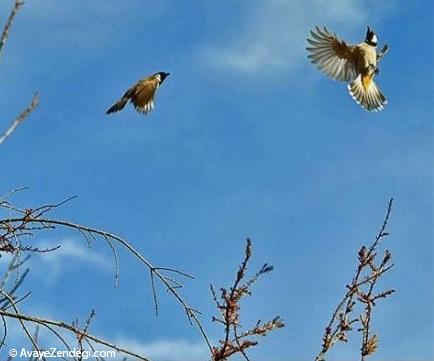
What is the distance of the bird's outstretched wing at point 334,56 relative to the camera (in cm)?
698

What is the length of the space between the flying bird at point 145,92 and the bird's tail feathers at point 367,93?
2.00m

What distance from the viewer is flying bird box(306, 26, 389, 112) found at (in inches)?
273

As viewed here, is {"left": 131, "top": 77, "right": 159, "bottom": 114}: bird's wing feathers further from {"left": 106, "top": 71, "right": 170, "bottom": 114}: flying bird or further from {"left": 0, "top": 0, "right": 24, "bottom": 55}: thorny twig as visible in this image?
{"left": 0, "top": 0, "right": 24, "bottom": 55}: thorny twig

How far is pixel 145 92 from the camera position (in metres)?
5.41

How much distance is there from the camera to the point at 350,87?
7.21 meters

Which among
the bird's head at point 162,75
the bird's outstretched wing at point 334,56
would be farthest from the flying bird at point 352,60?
the bird's head at point 162,75

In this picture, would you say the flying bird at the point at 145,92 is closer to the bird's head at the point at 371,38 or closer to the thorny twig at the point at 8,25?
the bird's head at the point at 371,38

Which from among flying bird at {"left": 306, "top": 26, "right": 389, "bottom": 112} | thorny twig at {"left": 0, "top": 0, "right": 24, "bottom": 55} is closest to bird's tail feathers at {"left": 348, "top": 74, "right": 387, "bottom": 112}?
flying bird at {"left": 306, "top": 26, "right": 389, "bottom": 112}

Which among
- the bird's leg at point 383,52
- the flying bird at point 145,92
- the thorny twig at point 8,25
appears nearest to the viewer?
the thorny twig at point 8,25

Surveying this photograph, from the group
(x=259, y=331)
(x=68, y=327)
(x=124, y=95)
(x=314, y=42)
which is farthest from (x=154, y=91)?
(x=259, y=331)

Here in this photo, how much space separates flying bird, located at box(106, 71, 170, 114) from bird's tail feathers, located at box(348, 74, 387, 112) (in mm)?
1999

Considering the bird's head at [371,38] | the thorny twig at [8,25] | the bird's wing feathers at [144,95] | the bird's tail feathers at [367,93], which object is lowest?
the thorny twig at [8,25]

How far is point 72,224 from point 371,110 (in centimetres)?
430

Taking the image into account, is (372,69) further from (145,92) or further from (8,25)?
(8,25)
